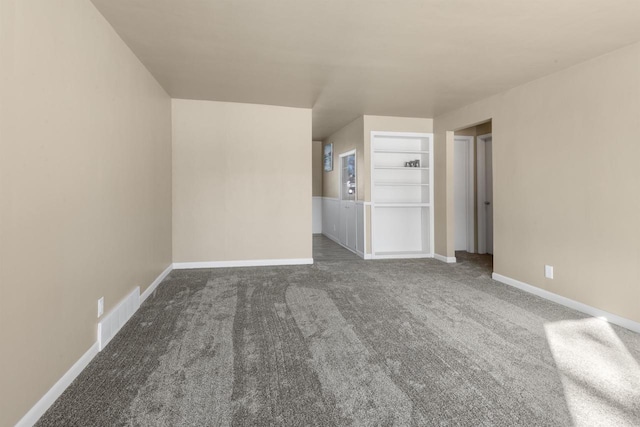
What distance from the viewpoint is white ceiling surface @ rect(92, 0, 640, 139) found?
7.68 feet

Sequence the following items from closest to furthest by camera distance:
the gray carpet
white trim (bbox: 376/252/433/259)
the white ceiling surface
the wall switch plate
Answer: the gray carpet → the white ceiling surface → the wall switch plate → white trim (bbox: 376/252/433/259)

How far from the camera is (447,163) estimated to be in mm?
5480

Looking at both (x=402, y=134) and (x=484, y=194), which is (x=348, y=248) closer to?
(x=402, y=134)

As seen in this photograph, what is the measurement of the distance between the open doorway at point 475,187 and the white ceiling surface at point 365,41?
209cm

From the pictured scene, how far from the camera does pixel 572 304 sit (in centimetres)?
330

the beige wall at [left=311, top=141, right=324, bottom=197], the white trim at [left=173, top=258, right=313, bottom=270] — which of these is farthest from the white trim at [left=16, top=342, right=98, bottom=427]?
the beige wall at [left=311, top=141, right=324, bottom=197]

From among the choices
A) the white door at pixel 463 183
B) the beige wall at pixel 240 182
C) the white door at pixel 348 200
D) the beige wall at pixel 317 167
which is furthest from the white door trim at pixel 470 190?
the beige wall at pixel 317 167

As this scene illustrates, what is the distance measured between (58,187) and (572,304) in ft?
14.0

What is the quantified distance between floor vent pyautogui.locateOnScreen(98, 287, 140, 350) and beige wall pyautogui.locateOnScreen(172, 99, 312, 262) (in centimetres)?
184

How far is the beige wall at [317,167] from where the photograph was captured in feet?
29.8

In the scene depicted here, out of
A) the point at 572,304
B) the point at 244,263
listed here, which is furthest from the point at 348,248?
the point at 572,304

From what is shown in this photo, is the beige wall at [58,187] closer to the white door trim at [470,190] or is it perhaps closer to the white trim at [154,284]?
the white trim at [154,284]

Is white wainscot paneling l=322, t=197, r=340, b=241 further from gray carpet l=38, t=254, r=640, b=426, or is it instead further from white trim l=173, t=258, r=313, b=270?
gray carpet l=38, t=254, r=640, b=426

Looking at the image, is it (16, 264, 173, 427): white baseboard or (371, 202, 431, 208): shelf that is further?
(371, 202, 431, 208): shelf
